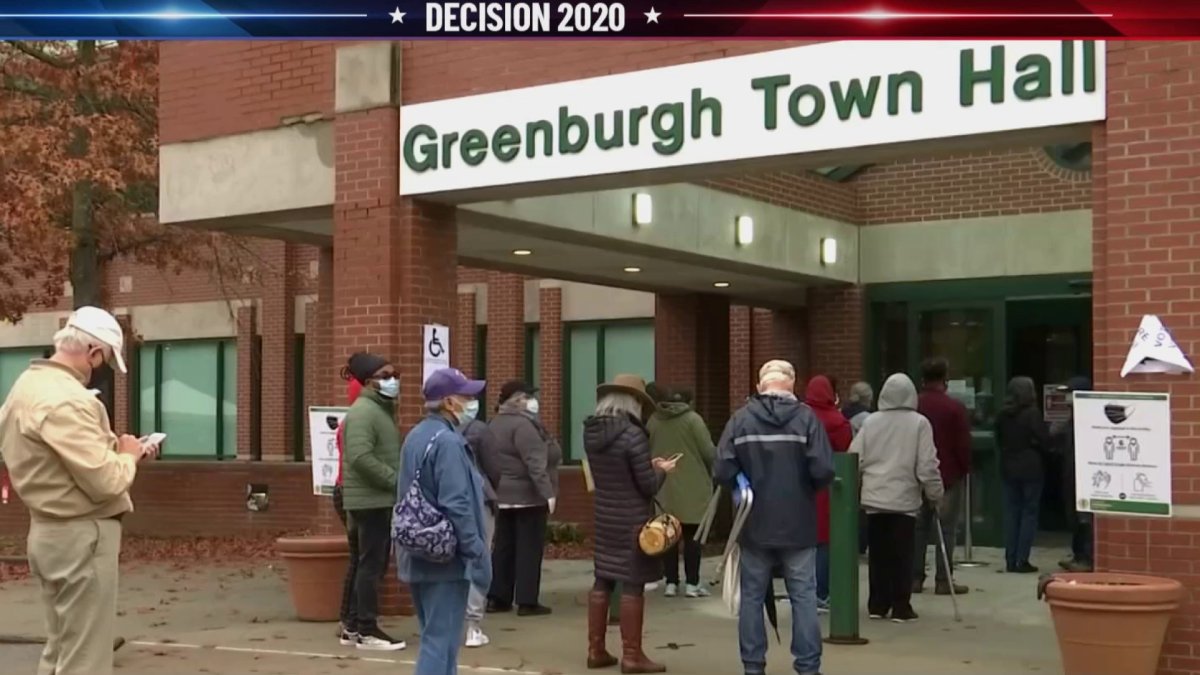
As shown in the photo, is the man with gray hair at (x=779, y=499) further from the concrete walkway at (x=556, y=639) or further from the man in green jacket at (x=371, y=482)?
the man in green jacket at (x=371, y=482)

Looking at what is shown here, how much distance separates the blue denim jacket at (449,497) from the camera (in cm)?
706

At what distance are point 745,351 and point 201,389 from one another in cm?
988

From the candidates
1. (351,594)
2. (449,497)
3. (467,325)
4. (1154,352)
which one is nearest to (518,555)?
(351,594)

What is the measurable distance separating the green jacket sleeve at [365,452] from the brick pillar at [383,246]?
1634mm

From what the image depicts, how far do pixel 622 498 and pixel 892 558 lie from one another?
9.41ft

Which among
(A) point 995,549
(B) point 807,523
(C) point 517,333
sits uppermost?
(C) point 517,333

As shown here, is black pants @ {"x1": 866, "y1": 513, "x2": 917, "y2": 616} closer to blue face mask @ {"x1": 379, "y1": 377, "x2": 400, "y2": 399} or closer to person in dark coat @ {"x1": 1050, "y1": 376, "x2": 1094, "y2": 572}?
person in dark coat @ {"x1": 1050, "y1": 376, "x2": 1094, "y2": 572}

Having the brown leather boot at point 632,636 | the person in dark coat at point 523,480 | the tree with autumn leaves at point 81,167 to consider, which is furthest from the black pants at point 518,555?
the tree with autumn leaves at point 81,167

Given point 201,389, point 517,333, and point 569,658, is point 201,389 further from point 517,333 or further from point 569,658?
point 569,658

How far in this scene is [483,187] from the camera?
1091 centimetres

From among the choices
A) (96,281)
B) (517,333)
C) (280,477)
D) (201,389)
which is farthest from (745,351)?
(201,389)

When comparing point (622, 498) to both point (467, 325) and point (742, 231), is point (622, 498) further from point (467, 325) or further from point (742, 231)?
point (467, 325)

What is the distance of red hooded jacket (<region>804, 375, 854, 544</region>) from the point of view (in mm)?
11234

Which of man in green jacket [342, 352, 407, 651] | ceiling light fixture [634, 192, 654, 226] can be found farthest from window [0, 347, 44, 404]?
man in green jacket [342, 352, 407, 651]
